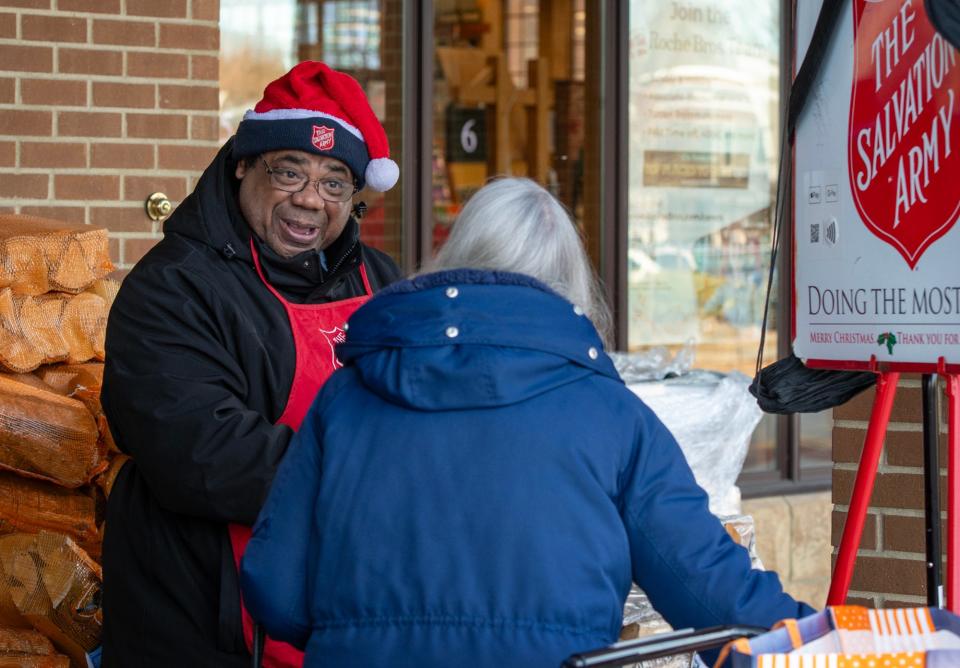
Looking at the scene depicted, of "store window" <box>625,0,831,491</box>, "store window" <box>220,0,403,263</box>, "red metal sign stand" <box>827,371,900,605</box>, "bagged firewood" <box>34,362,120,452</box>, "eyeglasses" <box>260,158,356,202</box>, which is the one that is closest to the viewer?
"red metal sign stand" <box>827,371,900,605</box>

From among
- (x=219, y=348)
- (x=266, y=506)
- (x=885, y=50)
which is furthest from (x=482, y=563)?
(x=885, y=50)

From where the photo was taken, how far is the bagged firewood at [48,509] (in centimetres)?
370

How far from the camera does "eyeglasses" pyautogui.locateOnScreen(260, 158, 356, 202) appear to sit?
9.78ft

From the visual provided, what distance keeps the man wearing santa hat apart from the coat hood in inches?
27.1

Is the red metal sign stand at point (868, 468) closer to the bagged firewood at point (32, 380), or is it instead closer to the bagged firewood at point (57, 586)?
the bagged firewood at point (57, 586)

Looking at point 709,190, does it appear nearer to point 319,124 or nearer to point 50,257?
point 50,257

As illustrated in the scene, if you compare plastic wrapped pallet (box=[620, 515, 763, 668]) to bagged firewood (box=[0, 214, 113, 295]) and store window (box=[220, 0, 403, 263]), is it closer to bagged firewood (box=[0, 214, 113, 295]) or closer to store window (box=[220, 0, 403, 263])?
bagged firewood (box=[0, 214, 113, 295])

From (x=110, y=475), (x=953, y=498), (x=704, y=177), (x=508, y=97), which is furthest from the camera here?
(x=508, y=97)

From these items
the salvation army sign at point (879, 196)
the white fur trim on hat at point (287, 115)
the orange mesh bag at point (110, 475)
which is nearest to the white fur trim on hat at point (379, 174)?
the white fur trim on hat at point (287, 115)

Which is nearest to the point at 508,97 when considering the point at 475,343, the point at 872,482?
the point at 872,482

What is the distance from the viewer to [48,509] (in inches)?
146

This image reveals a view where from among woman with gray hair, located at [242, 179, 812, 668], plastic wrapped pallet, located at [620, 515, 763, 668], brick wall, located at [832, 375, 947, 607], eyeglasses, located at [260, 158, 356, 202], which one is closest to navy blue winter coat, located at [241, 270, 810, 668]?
woman with gray hair, located at [242, 179, 812, 668]

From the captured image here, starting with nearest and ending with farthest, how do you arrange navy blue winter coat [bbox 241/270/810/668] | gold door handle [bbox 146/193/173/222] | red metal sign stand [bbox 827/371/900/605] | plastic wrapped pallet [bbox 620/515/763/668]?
navy blue winter coat [bbox 241/270/810/668]
red metal sign stand [bbox 827/371/900/605]
plastic wrapped pallet [bbox 620/515/763/668]
gold door handle [bbox 146/193/173/222]

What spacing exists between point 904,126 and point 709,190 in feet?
14.2
